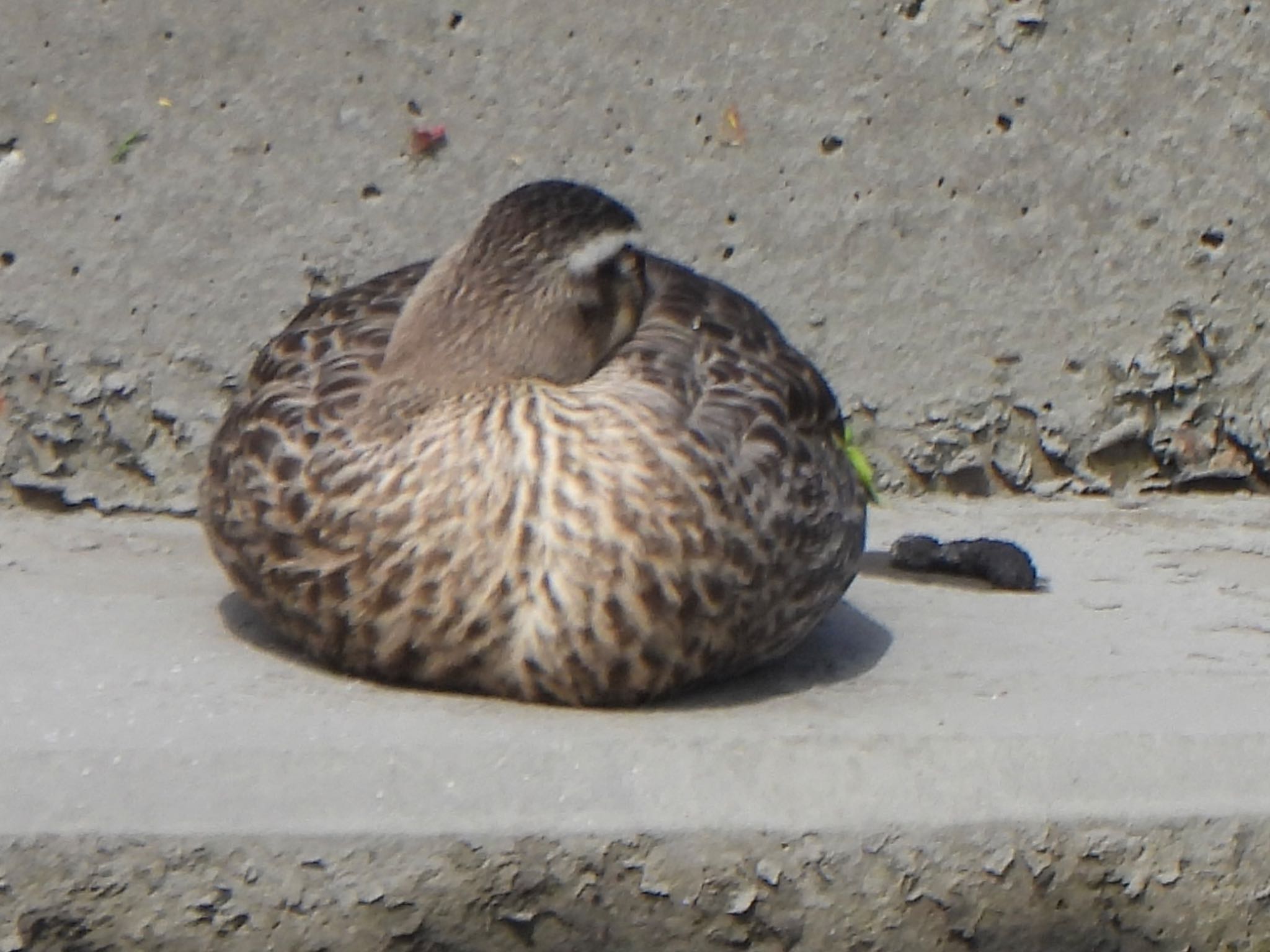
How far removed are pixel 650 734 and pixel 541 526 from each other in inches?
13.7

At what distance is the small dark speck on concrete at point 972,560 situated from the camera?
13.9ft

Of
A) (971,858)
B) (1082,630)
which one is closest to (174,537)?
(1082,630)

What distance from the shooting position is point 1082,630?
3906mm

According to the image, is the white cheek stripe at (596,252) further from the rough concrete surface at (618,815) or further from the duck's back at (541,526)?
the rough concrete surface at (618,815)

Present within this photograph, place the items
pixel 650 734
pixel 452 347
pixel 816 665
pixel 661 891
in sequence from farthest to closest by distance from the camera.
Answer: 1. pixel 816 665
2. pixel 452 347
3. pixel 650 734
4. pixel 661 891

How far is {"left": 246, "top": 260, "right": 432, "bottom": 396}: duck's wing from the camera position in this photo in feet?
11.5

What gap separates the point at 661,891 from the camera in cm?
283

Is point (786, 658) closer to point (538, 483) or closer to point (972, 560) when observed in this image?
point (538, 483)

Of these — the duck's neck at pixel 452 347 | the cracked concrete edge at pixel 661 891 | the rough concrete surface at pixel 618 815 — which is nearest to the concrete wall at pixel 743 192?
the duck's neck at pixel 452 347

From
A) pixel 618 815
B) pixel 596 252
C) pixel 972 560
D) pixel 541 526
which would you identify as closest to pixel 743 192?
pixel 972 560

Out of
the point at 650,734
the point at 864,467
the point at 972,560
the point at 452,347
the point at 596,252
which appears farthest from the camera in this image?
the point at 864,467

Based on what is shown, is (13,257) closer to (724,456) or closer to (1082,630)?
(724,456)

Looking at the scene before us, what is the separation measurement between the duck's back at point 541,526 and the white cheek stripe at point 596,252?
5.9 inches

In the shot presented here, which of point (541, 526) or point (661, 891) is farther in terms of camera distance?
point (541, 526)
